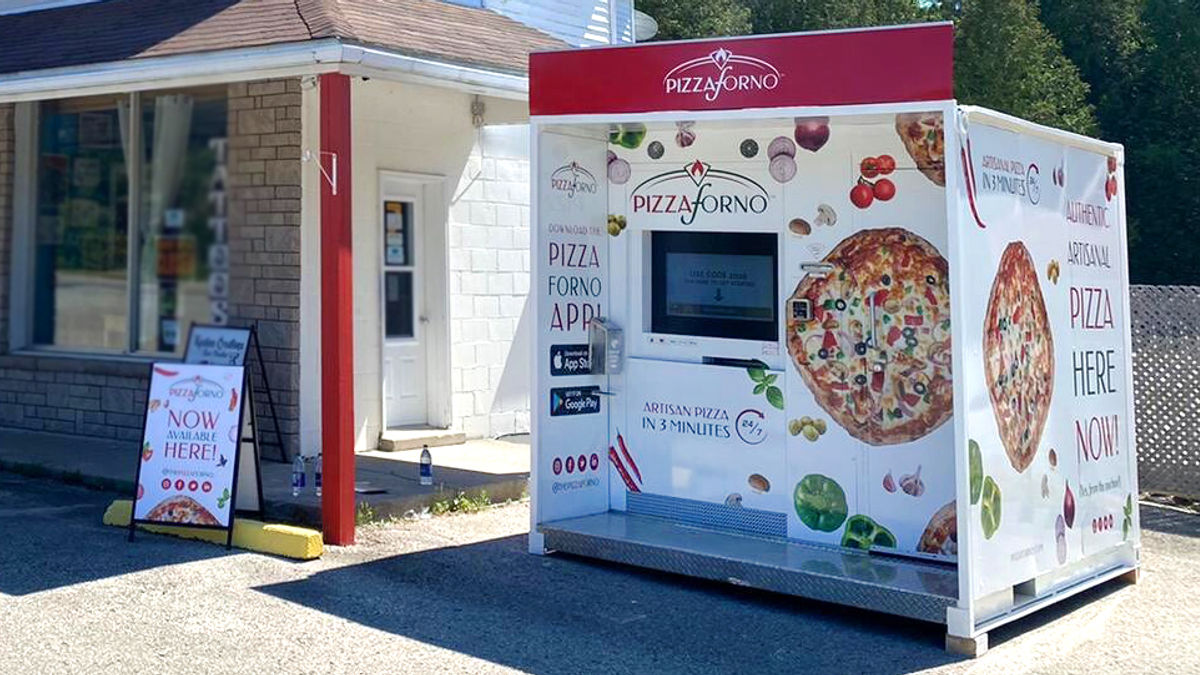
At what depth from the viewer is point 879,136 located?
284 inches

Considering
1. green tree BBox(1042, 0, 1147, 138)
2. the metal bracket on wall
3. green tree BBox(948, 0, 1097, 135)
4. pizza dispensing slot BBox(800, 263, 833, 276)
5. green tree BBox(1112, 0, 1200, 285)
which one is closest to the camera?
pizza dispensing slot BBox(800, 263, 833, 276)

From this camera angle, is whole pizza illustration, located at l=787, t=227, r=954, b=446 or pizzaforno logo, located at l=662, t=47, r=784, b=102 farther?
whole pizza illustration, located at l=787, t=227, r=954, b=446

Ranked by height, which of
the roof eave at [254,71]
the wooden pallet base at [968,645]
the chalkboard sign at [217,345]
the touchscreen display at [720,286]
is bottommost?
the wooden pallet base at [968,645]

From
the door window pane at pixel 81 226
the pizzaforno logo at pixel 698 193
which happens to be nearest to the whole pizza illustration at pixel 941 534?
the pizzaforno logo at pixel 698 193

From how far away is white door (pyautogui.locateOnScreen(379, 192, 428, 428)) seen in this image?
11.1 metres

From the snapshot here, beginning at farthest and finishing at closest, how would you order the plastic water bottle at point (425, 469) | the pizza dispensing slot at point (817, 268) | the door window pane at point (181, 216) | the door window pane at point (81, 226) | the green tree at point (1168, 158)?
1. the green tree at point (1168, 158)
2. the door window pane at point (81, 226)
3. the door window pane at point (181, 216)
4. the plastic water bottle at point (425, 469)
5. the pizza dispensing slot at point (817, 268)

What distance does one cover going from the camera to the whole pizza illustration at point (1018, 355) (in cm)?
648

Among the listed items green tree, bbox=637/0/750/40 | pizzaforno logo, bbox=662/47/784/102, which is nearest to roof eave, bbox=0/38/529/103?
pizzaforno logo, bbox=662/47/784/102

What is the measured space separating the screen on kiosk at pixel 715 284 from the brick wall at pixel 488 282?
3.67 metres

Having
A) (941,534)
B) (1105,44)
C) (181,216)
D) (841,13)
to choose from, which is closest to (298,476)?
(181,216)

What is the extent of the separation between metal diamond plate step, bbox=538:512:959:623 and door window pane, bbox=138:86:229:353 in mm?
4410

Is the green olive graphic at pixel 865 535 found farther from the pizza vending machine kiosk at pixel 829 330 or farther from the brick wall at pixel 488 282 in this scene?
the brick wall at pixel 488 282

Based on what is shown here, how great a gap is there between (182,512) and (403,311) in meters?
3.56

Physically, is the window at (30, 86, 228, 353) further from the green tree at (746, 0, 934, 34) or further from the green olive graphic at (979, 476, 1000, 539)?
the green tree at (746, 0, 934, 34)
